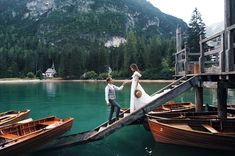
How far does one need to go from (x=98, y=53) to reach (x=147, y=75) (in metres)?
33.3

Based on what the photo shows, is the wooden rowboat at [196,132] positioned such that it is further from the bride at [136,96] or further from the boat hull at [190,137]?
the bride at [136,96]

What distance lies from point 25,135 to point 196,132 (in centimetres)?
732

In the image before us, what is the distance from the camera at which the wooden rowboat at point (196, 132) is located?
12039 millimetres

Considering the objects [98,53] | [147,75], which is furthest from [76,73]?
[147,75]

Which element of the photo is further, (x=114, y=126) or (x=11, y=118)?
(x=11, y=118)

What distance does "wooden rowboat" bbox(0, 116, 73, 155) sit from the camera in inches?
451

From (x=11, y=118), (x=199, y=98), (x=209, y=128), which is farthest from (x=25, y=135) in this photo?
(x=199, y=98)

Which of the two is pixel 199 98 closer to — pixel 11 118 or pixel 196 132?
pixel 196 132

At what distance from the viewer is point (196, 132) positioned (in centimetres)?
1231

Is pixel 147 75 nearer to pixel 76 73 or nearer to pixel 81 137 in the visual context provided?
pixel 76 73

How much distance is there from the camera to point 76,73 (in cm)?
11694

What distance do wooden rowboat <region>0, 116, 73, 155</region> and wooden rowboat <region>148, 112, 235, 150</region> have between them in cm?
463

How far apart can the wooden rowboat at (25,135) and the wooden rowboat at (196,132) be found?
4629 mm

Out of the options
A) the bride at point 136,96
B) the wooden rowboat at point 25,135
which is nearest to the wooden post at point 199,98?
the bride at point 136,96
